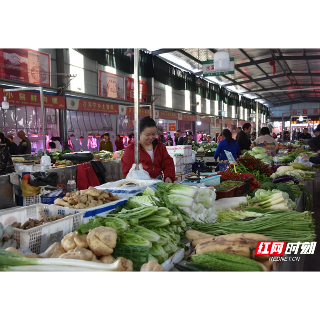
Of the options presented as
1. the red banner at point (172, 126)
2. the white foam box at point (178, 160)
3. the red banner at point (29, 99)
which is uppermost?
the red banner at point (29, 99)

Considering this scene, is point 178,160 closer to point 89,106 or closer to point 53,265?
point 53,265

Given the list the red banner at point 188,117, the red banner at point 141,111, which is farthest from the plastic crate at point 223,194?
the red banner at point 188,117

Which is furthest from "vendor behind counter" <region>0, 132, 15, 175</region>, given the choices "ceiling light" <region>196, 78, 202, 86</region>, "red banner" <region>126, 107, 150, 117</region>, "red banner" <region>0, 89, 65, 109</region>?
"ceiling light" <region>196, 78, 202, 86</region>

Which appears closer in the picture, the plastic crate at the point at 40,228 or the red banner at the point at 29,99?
the plastic crate at the point at 40,228

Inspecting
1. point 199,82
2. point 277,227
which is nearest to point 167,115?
point 199,82

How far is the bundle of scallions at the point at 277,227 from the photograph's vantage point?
219 centimetres

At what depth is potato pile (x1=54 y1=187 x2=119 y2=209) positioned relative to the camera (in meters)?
2.46

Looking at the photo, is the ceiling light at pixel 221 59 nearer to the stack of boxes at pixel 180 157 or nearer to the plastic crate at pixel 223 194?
the stack of boxes at pixel 180 157

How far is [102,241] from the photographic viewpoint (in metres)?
1.75

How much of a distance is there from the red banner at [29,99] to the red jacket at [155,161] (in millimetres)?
6848

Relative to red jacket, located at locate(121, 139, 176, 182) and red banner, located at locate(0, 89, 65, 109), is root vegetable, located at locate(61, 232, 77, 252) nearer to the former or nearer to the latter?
red jacket, located at locate(121, 139, 176, 182)

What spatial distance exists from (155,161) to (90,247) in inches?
87.7

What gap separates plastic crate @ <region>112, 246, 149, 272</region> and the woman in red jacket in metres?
1.97

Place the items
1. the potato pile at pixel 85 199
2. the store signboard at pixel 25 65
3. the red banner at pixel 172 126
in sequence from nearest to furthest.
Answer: the potato pile at pixel 85 199
the store signboard at pixel 25 65
the red banner at pixel 172 126
